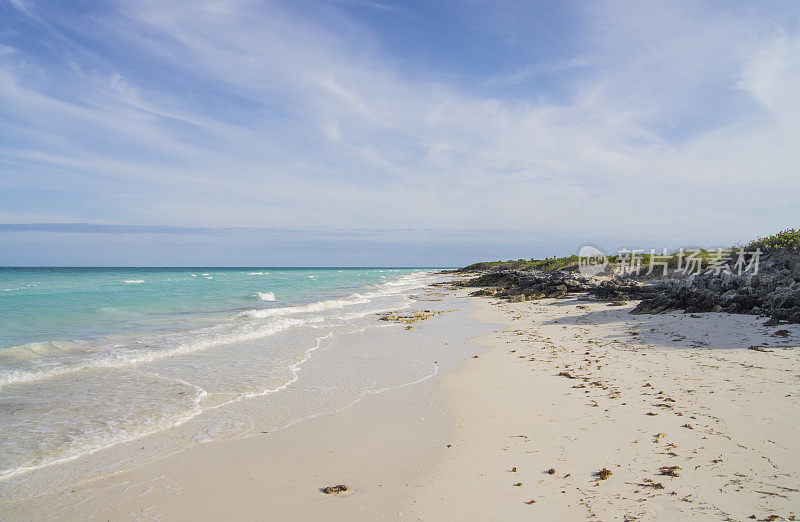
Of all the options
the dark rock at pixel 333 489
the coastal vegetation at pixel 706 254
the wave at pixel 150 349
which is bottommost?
the wave at pixel 150 349

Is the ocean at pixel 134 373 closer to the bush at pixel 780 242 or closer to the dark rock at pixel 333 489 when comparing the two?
the dark rock at pixel 333 489

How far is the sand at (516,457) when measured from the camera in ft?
11.7

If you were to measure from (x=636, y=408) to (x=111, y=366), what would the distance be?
10.2m

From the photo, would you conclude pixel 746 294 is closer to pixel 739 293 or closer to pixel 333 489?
pixel 739 293

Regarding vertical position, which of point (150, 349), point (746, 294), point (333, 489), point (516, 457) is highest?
point (746, 294)

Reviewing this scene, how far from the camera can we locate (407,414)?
6.14 m

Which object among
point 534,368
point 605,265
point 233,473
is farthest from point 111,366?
point 605,265

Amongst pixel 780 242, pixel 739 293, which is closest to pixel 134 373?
pixel 739 293

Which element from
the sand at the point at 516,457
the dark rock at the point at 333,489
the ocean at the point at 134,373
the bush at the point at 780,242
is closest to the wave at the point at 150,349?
the ocean at the point at 134,373

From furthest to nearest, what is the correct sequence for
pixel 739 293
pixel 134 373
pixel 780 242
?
pixel 780 242
pixel 739 293
pixel 134 373

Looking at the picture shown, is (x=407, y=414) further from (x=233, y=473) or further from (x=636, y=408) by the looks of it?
(x=636, y=408)

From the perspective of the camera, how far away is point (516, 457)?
4.49 m

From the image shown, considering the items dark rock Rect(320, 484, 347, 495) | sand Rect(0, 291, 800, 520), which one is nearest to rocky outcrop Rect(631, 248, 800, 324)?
sand Rect(0, 291, 800, 520)

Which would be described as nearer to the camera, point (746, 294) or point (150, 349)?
point (150, 349)
